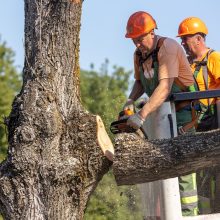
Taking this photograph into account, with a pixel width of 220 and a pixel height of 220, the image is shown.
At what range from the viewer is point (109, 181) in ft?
42.2

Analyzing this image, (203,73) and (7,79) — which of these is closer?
(203,73)

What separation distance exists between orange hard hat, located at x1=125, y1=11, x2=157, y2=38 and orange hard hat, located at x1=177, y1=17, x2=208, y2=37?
1241 millimetres

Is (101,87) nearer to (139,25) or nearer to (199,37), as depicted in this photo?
(199,37)

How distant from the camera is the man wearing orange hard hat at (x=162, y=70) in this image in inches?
258

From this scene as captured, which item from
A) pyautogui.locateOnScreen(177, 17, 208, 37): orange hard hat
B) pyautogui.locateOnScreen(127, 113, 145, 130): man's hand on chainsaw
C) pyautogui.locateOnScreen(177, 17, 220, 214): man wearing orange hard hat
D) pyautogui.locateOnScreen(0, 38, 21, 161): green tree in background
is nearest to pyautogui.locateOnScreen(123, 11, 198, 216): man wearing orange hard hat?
pyautogui.locateOnScreen(127, 113, 145, 130): man's hand on chainsaw

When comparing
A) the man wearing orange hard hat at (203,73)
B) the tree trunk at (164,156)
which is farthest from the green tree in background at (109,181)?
the tree trunk at (164,156)

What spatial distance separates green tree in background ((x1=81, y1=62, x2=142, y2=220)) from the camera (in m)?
8.80

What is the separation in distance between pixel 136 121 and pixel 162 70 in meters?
0.58

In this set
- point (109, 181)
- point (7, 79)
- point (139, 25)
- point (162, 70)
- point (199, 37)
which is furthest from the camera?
point (7, 79)

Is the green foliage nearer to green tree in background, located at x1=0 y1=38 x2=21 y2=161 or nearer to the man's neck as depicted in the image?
green tree in background, located at x1=0 y1=38 x2=21 y2=161

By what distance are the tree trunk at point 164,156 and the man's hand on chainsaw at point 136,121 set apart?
420 mm

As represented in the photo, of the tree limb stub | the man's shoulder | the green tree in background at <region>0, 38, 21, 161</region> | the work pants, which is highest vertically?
the green tree in background at <region>0, 38, 21, 161</region>

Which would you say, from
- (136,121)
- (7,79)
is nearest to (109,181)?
(136,121)

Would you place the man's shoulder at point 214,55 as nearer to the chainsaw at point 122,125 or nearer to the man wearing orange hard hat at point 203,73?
the man wearing orange hard hat at point 203,73
